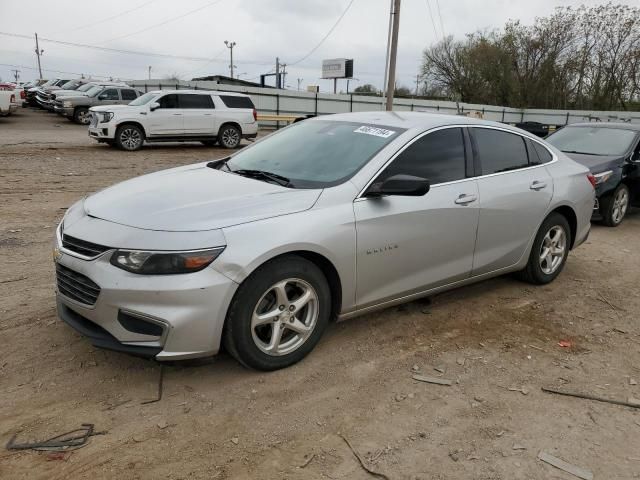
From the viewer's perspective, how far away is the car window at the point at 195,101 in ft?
54.4

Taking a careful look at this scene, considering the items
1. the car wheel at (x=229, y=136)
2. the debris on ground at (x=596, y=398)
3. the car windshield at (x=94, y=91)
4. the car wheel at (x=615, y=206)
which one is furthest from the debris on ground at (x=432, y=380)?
the car windshield at (x=94, y=91)

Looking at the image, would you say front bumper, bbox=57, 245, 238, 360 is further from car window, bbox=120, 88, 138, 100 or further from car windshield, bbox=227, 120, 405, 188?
car window, bbox=120, 88, 138, 100

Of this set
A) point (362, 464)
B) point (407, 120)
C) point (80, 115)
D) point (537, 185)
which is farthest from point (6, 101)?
point (362, 464)

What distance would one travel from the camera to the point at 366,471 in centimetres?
258

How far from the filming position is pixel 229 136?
17906 millimetres

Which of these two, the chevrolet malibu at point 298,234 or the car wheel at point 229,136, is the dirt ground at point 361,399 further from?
the car wheel at point 229,136

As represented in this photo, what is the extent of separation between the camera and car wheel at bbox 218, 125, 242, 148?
1762cm

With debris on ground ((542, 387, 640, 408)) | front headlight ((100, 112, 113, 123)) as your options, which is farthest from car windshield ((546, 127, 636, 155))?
front headlight ((100, 112, 113, 123))

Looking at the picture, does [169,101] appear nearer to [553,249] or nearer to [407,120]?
[407,120]

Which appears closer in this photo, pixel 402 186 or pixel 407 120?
pixel 402 186

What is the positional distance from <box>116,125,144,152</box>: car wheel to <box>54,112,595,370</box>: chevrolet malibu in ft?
39.6

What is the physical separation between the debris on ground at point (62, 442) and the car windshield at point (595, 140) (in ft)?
27.7

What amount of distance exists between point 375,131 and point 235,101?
1459 centimetres

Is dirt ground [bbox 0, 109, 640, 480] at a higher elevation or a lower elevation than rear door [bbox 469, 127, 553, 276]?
lower
